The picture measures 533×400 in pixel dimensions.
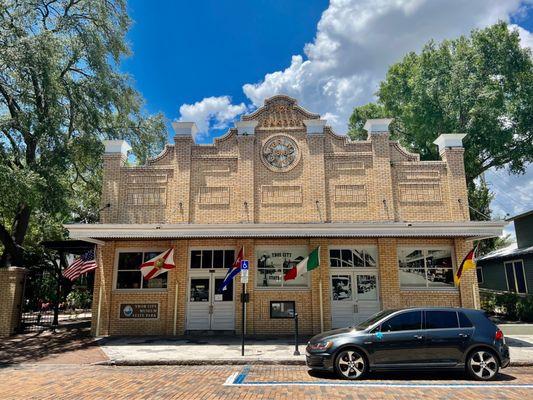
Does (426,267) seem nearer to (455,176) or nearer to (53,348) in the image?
(455,176)

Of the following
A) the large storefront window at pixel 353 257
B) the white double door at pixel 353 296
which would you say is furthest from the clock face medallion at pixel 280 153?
the white double door at pixel 353 296

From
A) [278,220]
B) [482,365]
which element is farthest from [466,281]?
[278,220]

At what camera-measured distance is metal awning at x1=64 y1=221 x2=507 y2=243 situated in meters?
14.1

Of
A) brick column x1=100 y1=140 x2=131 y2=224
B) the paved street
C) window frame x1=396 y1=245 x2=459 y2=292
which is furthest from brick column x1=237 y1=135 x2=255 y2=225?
the paved street

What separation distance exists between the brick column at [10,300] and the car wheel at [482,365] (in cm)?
1555

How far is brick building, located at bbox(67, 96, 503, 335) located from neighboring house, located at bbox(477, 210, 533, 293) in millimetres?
7283

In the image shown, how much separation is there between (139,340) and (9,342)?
447 cm

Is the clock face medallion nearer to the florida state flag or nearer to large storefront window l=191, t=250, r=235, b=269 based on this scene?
large storefront window l=191, t=250, r=235, b=269

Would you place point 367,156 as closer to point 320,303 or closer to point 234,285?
point 320,303

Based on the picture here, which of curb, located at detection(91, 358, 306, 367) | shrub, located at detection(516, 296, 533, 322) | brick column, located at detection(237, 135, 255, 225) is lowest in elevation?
curb, located at detection(91, 358, 306, 367)

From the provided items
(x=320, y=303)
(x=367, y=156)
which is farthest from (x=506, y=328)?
(x=367, y=156)

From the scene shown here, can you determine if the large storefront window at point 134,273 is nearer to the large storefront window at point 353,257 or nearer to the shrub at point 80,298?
the large storefront window at point 353,257

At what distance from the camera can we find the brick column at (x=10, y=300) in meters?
15.3

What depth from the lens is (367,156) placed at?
1639 centimetres
